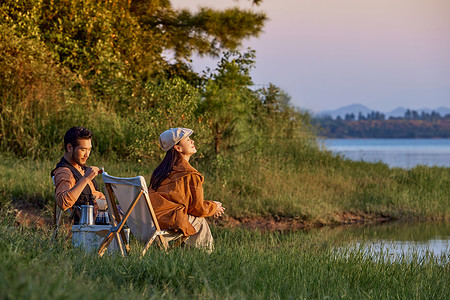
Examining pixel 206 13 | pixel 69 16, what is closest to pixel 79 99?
pixel 69 16

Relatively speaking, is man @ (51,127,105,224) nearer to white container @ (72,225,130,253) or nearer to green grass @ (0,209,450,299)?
white container @ (72,225,130,253)

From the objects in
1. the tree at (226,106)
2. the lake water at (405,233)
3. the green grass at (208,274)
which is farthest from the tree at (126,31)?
the green grass at (208,274)

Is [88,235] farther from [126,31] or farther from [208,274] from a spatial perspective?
[126,31]

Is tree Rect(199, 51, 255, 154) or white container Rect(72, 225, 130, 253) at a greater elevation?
tree Rect(199, 51, 255, 154)

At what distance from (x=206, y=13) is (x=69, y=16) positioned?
14.1 ft

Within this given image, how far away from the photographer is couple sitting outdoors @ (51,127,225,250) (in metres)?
5.22

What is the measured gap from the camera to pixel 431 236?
30.8 feet

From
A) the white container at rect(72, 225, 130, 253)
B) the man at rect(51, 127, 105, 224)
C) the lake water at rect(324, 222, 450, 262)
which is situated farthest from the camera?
the lake water at rect(324, 222, 450, 262)

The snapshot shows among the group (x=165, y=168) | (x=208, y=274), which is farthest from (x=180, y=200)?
(x=208, y=274)

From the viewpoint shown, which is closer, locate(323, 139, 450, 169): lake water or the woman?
the woman

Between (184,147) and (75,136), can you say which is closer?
(75,136)

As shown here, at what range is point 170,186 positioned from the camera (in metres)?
5.38

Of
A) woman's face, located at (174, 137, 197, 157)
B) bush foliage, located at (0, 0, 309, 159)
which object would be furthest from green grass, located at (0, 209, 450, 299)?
bush foliage, located at (0, 0, 309, 159)

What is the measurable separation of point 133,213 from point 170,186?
1.36 ft
